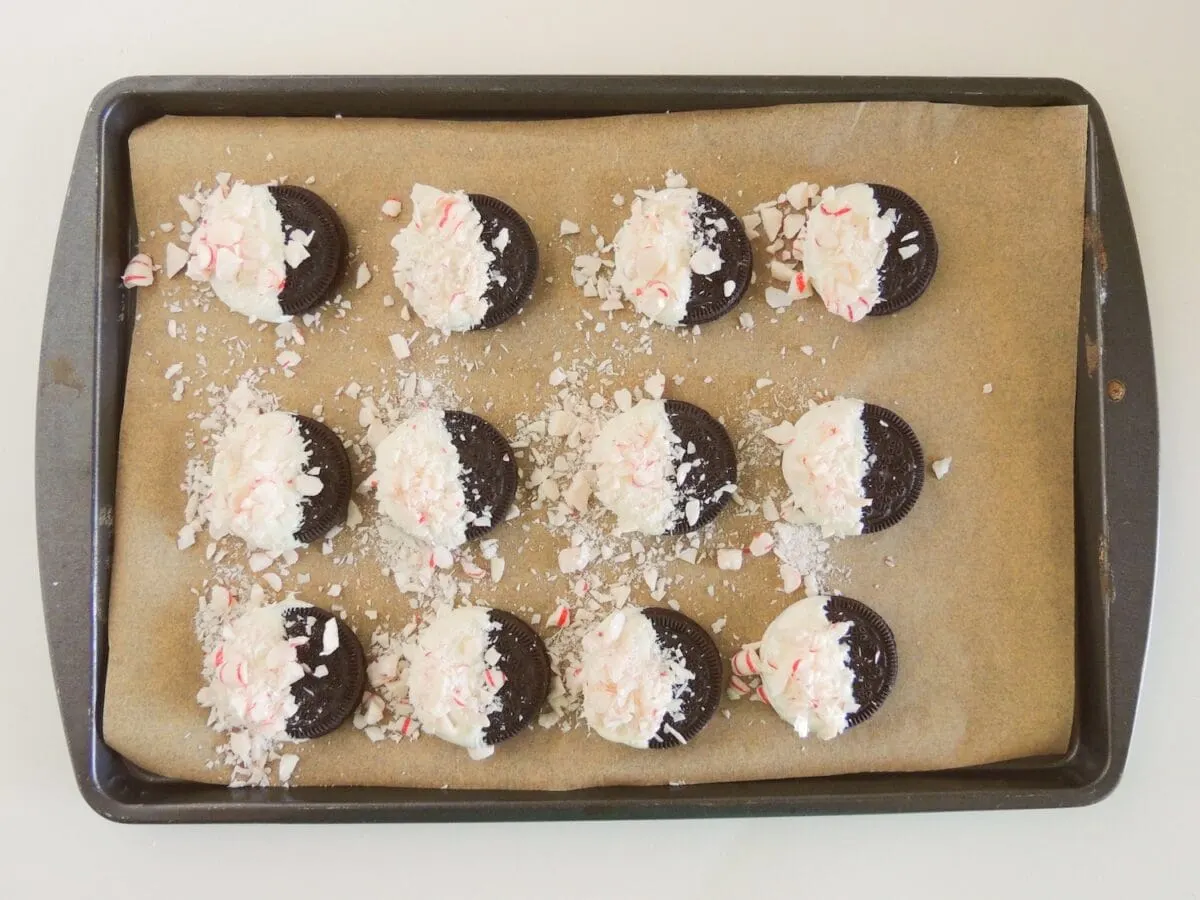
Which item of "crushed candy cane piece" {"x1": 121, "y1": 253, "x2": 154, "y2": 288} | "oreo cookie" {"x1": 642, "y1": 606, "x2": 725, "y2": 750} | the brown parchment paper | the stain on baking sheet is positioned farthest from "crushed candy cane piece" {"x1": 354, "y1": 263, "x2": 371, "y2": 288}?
"oreo cookie" {"x1": 642, "y1": 606, "x2": 725, "y2": 750}

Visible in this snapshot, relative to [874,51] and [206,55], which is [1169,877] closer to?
[874,51]

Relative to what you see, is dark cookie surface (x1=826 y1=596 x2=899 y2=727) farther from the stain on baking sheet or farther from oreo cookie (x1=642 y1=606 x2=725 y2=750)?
the stain on baking sheet

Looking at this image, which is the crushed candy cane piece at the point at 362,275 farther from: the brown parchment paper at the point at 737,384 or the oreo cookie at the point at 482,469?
the oreo cookie at the point at 482,469

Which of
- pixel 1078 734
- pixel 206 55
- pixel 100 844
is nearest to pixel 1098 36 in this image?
pixel 1078 734

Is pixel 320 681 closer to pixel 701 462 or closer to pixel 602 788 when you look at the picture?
pixel 602 788

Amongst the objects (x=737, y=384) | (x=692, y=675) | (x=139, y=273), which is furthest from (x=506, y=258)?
(x=692, y=675)

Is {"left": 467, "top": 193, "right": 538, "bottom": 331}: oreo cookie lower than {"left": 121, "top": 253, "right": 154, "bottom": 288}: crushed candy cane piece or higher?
higher
